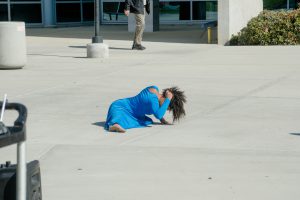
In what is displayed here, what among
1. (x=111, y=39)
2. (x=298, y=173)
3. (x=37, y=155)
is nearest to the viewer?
(x=298, y=173)

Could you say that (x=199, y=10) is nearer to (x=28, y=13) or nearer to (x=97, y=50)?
(x=28, y=13)

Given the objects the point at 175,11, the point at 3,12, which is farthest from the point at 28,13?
the point at 175,11

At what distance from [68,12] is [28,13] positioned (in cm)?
169

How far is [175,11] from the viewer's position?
29.5 m

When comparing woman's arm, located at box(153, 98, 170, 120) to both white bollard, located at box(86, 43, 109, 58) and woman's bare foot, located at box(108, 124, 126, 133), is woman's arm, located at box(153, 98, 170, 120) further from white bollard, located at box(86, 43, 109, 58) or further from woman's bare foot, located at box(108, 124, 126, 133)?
white bollard, located at box(86, 43, 109, 58)

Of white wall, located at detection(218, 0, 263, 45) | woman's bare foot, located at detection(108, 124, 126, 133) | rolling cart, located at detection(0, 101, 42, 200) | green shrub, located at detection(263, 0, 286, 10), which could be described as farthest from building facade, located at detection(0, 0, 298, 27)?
rolling cart, located at detection(0, 101, 42, 200)

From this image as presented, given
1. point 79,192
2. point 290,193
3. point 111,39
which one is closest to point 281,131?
point 290,193

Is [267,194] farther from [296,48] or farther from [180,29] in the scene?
[180,29]

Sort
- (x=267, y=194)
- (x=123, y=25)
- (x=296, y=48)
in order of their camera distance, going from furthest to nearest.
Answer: (x=123, y=25)
(x=296, y=48)
(x=267, y=194)

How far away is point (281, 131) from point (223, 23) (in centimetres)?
1192

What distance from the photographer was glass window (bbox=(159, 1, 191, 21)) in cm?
2931

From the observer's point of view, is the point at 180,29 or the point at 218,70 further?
the point at 180,29

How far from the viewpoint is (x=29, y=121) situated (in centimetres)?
924

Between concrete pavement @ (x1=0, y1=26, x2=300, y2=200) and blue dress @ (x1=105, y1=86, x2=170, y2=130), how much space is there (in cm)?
17
